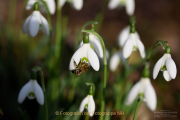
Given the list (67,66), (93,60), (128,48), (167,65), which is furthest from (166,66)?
(67,66)

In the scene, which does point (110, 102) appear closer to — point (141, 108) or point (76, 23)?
point (141, 108)

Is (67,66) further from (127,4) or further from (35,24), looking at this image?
(35,24)

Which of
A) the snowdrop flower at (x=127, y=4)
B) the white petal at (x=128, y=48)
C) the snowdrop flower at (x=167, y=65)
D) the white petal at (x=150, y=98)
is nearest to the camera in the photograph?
the white petal at (x=150, y=98)

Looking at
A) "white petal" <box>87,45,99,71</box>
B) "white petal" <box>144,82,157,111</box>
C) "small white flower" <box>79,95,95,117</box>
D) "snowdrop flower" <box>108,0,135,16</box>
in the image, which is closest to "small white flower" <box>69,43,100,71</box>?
"white petal" <box>87,45,99,71</box>

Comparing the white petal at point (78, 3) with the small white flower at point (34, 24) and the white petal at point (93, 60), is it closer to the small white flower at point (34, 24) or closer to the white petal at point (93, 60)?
the small white flower at point (34, 24)

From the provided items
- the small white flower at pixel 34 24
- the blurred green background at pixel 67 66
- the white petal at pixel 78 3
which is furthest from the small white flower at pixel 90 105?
the white petal at pixel 78 3

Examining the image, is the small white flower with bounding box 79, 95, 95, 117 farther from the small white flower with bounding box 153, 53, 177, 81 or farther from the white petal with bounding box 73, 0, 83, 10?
the white petal with bounding box 73, 0, 83, 10

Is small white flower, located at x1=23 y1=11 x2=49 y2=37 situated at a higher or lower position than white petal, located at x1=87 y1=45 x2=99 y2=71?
higher
